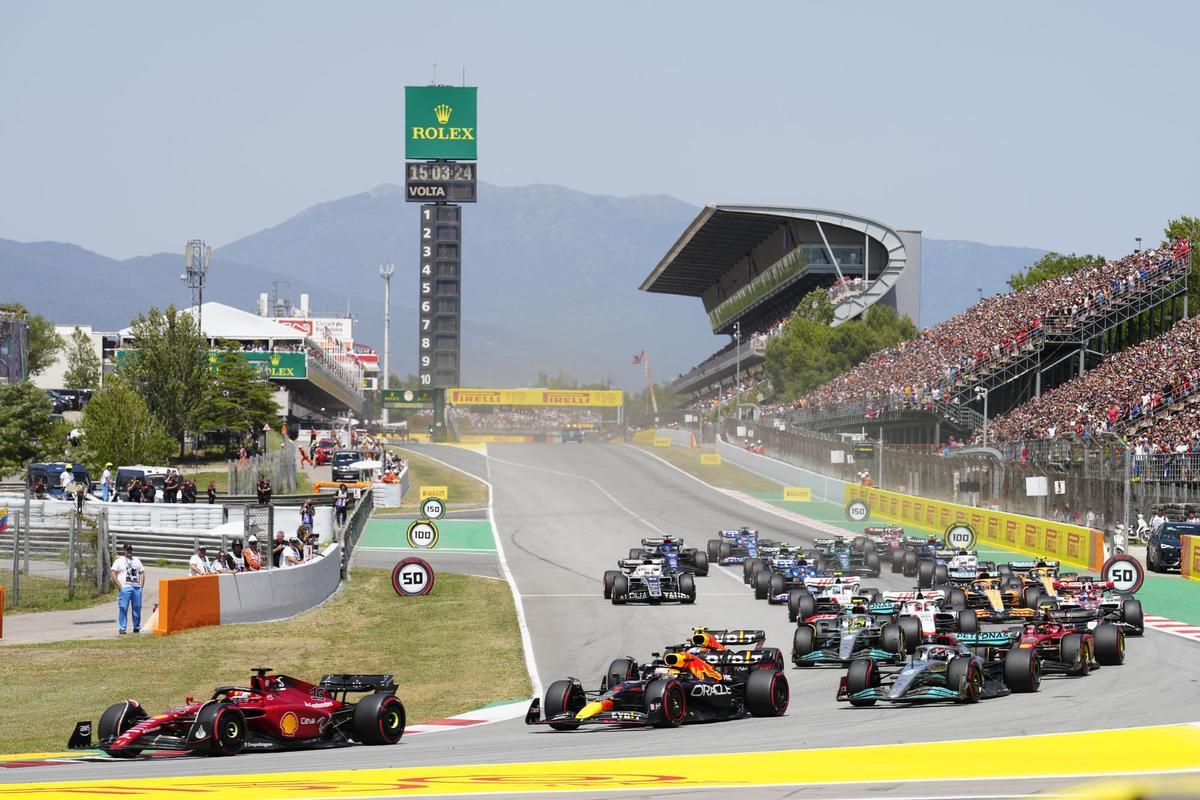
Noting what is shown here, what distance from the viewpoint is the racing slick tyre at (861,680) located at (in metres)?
17.4

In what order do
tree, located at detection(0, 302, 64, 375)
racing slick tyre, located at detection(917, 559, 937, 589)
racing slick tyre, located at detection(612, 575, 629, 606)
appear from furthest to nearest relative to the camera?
tree, located at detection(0, 302, 64, 375), racing slick tyre, located at detection(917, 559, 937, 589), racing slick tyre, located at detection(612, 575, 629, 606)

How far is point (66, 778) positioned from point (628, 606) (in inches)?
784

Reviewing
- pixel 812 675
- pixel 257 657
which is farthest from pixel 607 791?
pixel 257 657

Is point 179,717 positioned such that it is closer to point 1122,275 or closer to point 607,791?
point 607,791


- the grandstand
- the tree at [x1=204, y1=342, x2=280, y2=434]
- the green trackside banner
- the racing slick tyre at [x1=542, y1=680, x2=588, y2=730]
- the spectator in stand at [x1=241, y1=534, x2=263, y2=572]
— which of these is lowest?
the racing slick tyre at [x1=542, y1=680, x2=588, y2=730]

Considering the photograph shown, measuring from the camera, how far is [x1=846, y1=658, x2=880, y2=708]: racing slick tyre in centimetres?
1739

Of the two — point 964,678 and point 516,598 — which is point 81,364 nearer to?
point 516,598

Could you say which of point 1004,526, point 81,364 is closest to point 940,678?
point 1004,526

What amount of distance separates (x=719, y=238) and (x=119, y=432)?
8798 cm

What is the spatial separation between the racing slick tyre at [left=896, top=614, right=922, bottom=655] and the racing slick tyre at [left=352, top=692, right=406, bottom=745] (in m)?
9.63

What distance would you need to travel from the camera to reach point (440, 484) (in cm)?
7475

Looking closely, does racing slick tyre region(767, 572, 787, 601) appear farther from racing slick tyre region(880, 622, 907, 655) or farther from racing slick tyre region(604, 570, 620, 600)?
racing slick tyre region(880, 622, 907, 655)

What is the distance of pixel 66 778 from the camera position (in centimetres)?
1252

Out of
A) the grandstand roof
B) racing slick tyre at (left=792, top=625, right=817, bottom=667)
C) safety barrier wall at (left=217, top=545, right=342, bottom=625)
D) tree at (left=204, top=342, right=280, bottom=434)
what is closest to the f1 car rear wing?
racing slick tyre at (left=792, top=625, right=817, bottom=667)
